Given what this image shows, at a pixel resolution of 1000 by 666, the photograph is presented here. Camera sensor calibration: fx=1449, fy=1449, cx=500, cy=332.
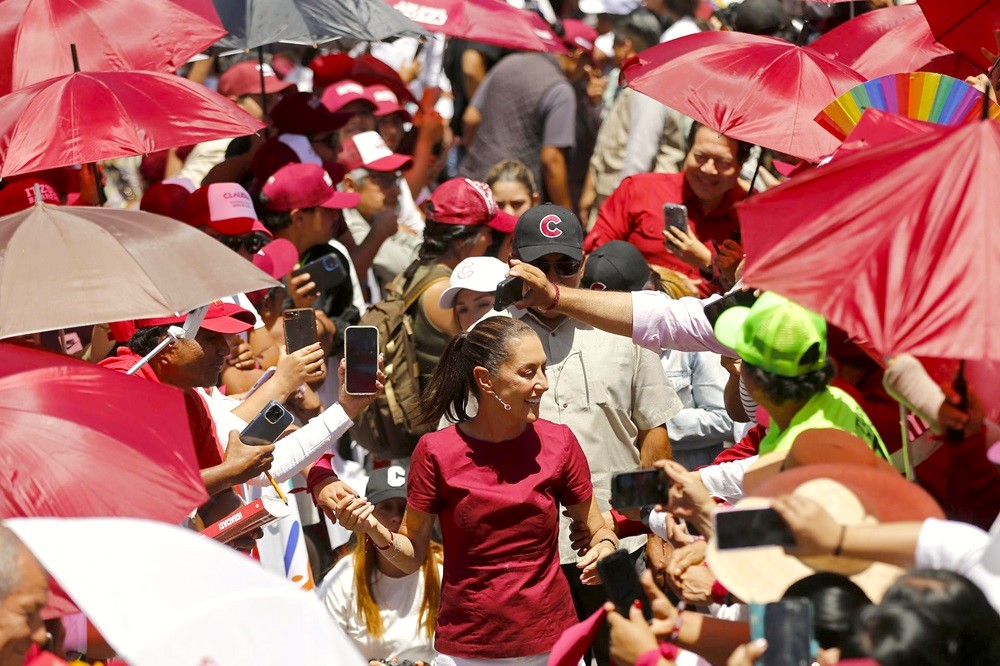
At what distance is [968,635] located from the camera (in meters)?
3.06

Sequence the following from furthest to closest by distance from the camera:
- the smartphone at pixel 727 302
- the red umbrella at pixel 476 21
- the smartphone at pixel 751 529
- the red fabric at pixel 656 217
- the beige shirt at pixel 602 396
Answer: the red umbrella at pixel 476 21, the red fabric at pixel 656 217, the beige shirt at pixel 602 396, the smartphone at pixel 727 302, the smartphone at pixel 751 529

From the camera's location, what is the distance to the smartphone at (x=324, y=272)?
6.57m

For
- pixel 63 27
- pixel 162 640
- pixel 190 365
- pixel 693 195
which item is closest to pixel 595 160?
pixel 693 195

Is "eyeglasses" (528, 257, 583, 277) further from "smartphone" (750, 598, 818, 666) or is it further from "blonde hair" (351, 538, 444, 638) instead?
"smartphone" (750, 598, 818, 666)

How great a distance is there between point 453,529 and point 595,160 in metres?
4.96

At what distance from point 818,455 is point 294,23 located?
4.36 meters

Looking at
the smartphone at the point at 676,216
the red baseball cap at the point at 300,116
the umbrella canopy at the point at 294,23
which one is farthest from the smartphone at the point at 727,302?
the red baseball cap at the point at 300,116

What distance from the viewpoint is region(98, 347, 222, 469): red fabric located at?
15.8 feet

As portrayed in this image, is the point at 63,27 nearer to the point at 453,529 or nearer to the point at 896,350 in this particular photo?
the point at 453,529

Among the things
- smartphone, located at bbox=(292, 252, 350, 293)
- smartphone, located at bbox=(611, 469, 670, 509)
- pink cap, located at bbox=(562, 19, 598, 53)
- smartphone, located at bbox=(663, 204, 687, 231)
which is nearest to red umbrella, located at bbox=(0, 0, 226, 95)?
smartphone, located at bbox=(292, 252, 350, 293)

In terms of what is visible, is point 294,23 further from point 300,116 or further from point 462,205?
point 462,205

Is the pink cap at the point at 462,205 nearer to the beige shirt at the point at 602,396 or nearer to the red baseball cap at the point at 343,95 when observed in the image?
the beige shirt at the point at 602,396

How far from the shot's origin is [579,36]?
1045 centimetres

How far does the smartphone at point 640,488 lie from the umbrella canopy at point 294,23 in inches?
152
